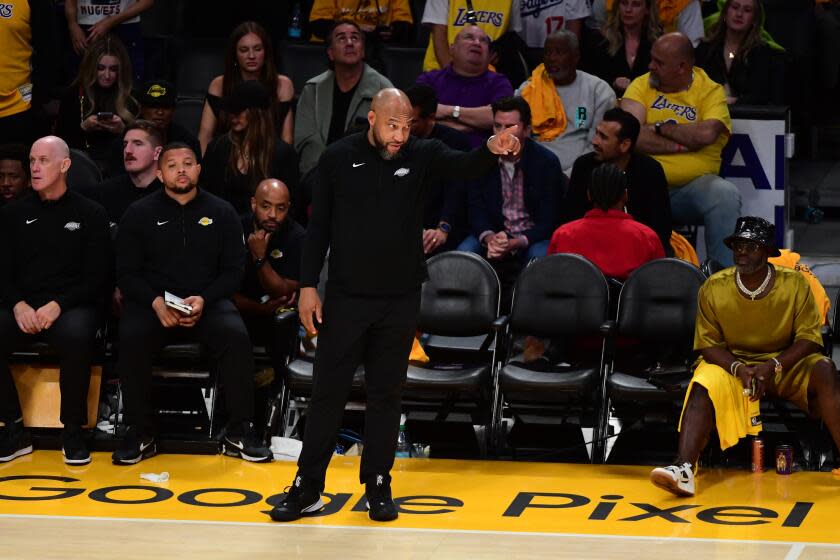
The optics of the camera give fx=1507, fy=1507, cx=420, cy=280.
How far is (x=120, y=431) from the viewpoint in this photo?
8.14 meters

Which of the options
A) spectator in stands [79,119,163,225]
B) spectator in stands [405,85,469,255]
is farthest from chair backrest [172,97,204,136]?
spectator in stands [405,85,469,255]

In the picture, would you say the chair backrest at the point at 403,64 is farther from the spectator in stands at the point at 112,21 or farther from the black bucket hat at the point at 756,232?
the black bucket hat at the point at 756,232

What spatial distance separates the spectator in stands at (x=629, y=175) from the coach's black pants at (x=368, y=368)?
2.77m

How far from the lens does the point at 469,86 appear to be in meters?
10.1

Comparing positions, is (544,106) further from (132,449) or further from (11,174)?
(132,449)

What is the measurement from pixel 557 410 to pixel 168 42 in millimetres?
4914

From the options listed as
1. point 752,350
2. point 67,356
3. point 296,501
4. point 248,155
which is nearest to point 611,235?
point 752,350

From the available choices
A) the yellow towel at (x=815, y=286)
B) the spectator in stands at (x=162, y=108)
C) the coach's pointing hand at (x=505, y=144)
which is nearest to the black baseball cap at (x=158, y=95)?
the spectator in stands at (x=162, y=108)

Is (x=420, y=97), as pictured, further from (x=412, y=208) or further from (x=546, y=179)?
(x=412, y=208)

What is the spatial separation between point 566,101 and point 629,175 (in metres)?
1.11

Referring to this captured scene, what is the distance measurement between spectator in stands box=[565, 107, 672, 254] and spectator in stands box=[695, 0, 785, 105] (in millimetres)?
1468

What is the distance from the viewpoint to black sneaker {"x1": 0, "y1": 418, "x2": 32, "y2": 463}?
7.84 metres

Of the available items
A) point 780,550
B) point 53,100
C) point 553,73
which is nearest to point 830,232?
point 553,73

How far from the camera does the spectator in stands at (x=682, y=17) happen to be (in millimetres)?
10805
